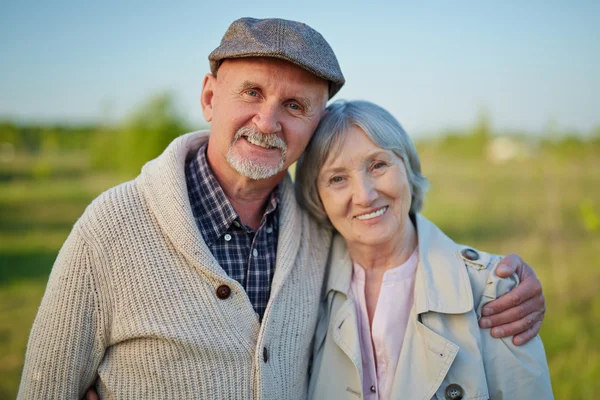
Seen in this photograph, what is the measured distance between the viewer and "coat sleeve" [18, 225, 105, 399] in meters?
1.96

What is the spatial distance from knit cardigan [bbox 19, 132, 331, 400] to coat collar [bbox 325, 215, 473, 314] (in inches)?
20.8

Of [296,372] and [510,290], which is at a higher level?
[510,290]

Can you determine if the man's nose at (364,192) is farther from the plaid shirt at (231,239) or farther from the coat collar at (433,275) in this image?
the plaid shirt at (231,239)

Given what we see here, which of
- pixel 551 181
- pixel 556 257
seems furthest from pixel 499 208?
pixel 556 257

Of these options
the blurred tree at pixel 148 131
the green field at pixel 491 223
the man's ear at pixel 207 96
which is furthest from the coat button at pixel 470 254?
the blurred tree at pixel 148 131

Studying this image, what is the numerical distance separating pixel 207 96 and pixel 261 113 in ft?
1.45

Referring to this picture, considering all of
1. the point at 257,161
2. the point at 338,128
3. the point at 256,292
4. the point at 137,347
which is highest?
the point at 338,128

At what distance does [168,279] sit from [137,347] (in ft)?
1.03

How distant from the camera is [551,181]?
6.66 meters

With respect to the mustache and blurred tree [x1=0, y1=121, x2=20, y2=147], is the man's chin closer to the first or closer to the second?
the mustache

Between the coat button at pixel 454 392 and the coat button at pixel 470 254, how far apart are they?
62 centimetres

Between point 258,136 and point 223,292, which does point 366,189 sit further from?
point 223,292

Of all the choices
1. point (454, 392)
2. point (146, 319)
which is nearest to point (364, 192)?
point (454, 392)

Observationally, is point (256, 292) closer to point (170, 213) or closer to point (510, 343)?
point (170, 213)
